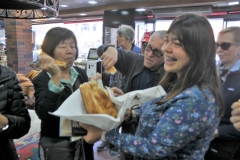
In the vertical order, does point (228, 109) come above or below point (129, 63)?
below

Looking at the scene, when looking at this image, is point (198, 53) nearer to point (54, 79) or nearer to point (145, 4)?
point (54, 79)

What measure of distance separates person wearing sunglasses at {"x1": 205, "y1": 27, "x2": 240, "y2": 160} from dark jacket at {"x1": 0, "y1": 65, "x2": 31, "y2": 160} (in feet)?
4.23

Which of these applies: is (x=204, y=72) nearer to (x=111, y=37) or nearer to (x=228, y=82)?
(x=228, y=82)

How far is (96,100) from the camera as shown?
0.91 metres

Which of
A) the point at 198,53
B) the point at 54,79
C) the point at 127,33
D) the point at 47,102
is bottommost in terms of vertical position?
the point at 47,102

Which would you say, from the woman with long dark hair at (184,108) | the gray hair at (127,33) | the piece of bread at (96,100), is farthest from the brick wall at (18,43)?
the woman with long dark hair at (184,108)

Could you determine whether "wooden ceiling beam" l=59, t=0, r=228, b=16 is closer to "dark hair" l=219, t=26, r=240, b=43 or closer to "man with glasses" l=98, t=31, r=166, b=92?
"dark hair" l=219, t=26, r=240, b=43

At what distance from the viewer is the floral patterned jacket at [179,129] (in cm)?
74

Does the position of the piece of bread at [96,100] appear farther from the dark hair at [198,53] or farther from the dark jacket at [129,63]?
the dark jacket at [129,63]

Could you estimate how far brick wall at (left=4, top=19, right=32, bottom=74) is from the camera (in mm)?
4133

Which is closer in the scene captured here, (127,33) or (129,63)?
(129,63)

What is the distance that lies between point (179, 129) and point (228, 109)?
88 centimetres

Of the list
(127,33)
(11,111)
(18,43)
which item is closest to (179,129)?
(11,111)

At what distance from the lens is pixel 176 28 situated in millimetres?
840
